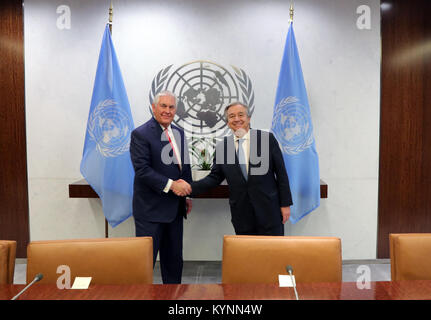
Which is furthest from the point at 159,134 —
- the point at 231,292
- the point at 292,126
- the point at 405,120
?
the point at 405,120

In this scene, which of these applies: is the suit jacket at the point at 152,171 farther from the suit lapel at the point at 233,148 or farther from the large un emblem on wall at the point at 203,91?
the large un emblem on wall at the point at 203,91

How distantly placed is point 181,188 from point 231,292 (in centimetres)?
133

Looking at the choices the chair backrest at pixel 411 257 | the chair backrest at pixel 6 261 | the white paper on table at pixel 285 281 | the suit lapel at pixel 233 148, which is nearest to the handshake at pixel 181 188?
the suit lapel at pixel 233 148

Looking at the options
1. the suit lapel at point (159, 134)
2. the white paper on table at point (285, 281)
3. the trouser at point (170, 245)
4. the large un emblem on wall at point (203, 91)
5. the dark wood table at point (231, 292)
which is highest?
the large un emblem on wall at point (203, 91)

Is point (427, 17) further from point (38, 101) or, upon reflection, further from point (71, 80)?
point (38, 101)

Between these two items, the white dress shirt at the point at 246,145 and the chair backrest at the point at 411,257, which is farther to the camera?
the white dress shirt at the point at 246,145

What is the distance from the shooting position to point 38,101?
347cm

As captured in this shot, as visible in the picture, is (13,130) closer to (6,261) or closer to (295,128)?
(6,261)

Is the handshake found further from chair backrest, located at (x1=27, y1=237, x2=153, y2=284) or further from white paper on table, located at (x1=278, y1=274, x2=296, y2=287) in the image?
white paper on table, located at (x1=278, y1=274, x2=296, y2=287)

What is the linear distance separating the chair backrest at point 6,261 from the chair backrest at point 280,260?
38.0 inches

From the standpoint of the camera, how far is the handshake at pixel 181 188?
8.12ft

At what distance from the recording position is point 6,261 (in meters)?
1.47

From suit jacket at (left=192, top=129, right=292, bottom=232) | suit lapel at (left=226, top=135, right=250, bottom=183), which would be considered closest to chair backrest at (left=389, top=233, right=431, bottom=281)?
suit jacket at (left=192, top=129, right=292, bottom=232)
